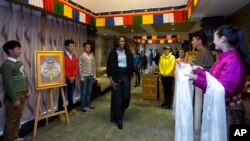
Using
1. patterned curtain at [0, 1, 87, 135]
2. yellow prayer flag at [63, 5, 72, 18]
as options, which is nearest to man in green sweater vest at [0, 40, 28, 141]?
patterned curtain at [0, 1, 87, 135]

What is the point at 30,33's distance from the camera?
3096 mm

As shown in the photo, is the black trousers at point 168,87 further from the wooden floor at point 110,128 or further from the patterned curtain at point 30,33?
the patterned curtain at point 30,33

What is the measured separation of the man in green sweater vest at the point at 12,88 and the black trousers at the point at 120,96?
136 cm

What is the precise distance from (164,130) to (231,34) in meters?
1.98

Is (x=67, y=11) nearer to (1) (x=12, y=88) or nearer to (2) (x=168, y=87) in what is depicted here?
(1) (x=12, y=88)

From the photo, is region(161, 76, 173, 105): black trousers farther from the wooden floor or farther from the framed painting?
the framed painting

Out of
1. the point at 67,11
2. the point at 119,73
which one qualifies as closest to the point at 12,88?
the point at 119,73

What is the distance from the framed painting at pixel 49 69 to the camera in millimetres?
2848

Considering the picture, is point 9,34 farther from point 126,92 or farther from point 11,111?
point 126,92

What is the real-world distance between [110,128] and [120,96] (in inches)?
20.6

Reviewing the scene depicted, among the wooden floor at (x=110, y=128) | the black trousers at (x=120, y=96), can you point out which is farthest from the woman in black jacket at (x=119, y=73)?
the wooden floor at (x=110, y=128)

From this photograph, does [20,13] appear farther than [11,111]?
Yes

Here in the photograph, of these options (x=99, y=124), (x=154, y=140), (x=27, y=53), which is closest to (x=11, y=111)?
(x=27, y=53)

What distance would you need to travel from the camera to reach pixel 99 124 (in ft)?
A: 10.6
